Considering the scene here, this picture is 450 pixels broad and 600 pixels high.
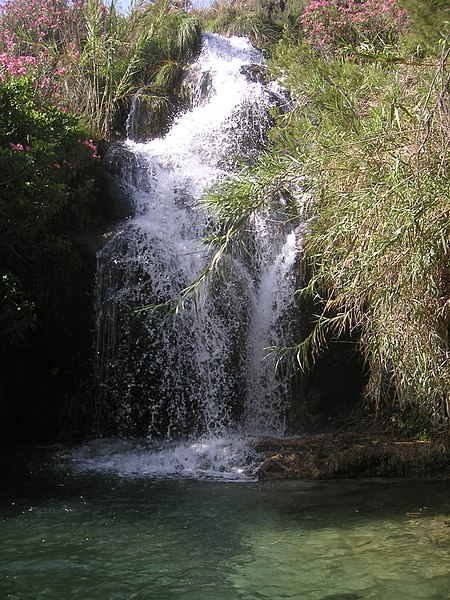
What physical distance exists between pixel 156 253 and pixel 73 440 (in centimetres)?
272

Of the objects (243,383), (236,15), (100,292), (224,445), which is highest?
(236,15)

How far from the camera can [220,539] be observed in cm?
572

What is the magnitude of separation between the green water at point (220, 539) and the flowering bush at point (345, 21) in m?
8.76

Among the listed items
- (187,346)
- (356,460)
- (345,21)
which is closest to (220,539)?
(356,460)

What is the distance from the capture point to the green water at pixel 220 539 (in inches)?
188

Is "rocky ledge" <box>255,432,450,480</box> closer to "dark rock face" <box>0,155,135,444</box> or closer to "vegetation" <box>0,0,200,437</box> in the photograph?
"dark rock face" <box>0,155,135,444</box>

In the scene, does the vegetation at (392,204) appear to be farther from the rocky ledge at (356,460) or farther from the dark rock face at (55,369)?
the dark rock face at (55,369)

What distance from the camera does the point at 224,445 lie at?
877 cm

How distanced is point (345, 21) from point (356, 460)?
9388 mm

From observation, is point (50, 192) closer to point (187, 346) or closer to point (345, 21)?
point (187, 346)

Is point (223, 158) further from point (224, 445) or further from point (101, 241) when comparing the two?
point (224, 445)

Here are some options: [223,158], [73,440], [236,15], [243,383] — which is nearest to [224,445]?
[243,383]

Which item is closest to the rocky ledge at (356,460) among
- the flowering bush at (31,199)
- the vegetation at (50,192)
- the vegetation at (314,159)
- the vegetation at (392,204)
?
the vegetation at (314,159)

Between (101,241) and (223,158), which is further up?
(223,158)
